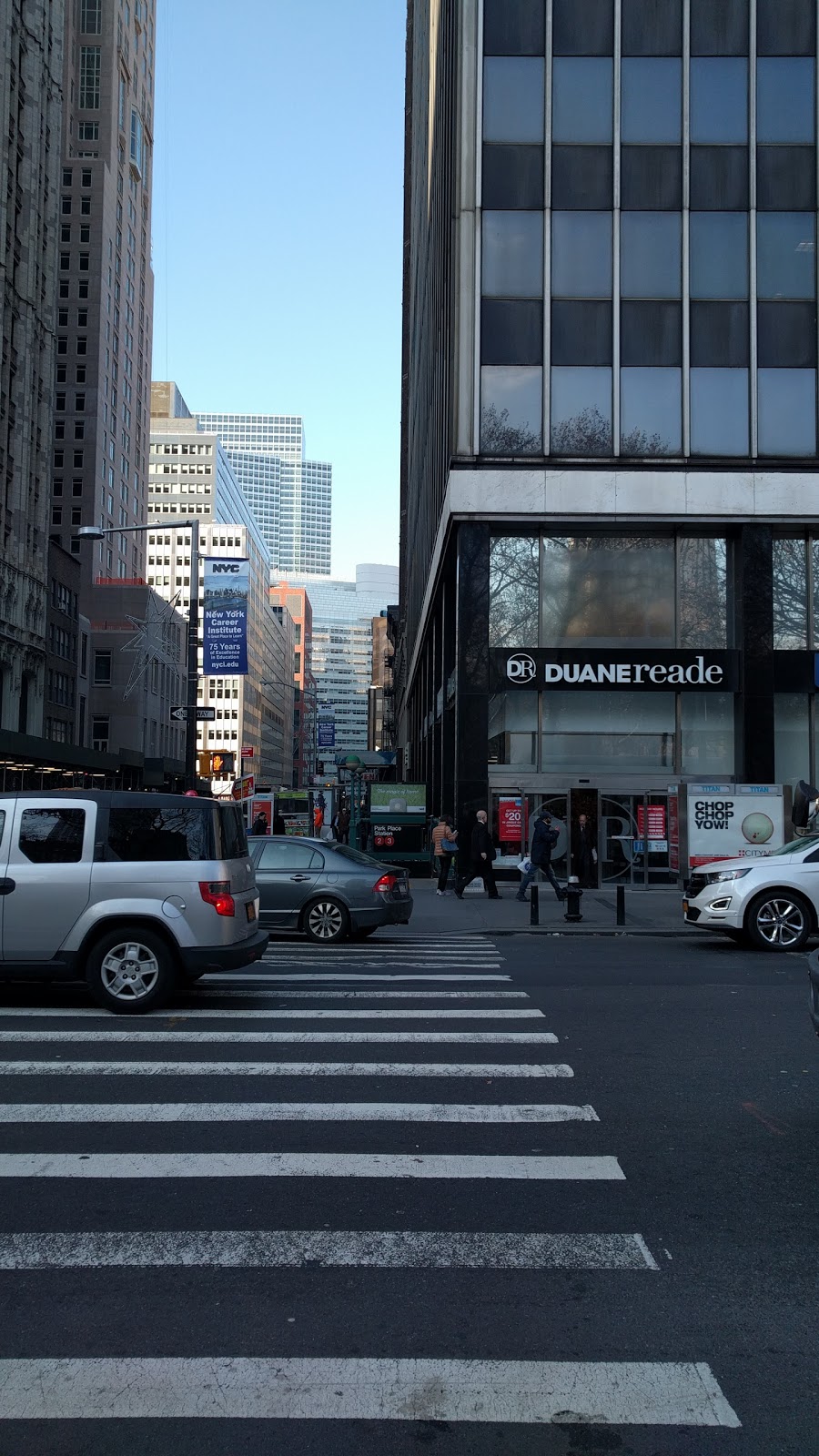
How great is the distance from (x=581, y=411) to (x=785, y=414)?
4.90 metres

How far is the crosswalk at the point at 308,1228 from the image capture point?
3830 millimetres

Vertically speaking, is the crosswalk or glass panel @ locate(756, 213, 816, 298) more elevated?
glass panel @ locate(756, 213, 816, 298)

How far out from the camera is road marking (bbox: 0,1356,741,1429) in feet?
12.2

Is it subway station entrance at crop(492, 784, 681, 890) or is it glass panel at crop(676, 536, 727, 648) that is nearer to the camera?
subway station entrance at crop(492, 784, 681, 890)

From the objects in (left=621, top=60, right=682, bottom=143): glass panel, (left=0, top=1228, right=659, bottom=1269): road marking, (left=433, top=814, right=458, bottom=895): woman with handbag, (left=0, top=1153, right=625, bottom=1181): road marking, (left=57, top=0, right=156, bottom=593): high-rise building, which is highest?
(left=57, top=0, right=156, bottom=593): high-rise building

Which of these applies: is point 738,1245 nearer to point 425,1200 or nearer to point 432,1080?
point 425,1200

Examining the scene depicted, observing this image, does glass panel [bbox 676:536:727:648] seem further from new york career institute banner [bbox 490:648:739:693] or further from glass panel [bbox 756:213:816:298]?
glass panel [bbox 756:213:816:298]

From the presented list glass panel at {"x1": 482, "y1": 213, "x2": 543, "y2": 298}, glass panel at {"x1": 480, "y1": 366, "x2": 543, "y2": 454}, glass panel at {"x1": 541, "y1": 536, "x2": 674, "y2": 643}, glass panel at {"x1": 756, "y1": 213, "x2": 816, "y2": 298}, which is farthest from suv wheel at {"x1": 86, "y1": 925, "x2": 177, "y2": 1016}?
glass panel at {"x1": 756, "y1": 213, "x2": 816, "y2": 298}

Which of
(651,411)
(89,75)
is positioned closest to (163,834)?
(651,411)

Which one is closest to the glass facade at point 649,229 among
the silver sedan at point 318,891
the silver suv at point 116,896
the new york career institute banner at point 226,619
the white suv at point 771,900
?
the new york career institute banner at point 226,619

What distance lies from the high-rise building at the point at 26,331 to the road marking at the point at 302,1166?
57746 millimetres

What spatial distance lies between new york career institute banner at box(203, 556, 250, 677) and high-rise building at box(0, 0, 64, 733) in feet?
127

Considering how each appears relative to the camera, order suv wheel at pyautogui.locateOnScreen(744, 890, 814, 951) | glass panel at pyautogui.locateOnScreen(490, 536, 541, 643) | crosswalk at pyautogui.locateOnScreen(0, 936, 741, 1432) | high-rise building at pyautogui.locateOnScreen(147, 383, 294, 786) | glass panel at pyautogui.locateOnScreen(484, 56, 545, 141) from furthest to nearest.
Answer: high-rise building at pyautogui.locateOnScreen(147, 383, 294, 786)
glass panel at pyautogui.locateOnScreen(490, 536, 541, 643)
glass panel at pyautogui.locateOnScreen(484, 56, 545, 141)
suv wheel at pyautogui.locateOnScreen(744, 890, 814, 951)
crosswalk at pyautogui.locateOnScreen(0, 936, 741, 1432)

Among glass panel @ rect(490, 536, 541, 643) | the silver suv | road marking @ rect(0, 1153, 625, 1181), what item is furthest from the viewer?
glass panel @ rect(490, 536, 541, 643)
